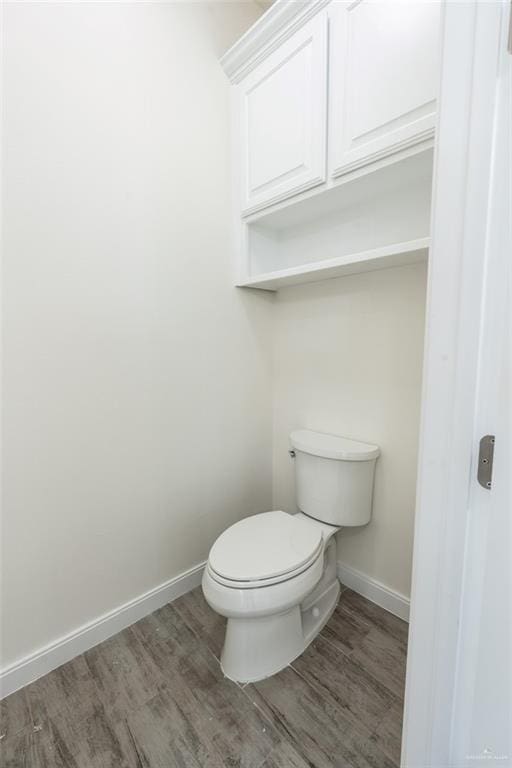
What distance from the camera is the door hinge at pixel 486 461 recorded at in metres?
0.54

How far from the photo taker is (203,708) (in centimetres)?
107

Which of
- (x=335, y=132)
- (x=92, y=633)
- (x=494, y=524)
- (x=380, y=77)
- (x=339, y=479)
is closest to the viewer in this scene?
(x=494, y=524)

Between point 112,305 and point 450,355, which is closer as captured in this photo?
point 450,355

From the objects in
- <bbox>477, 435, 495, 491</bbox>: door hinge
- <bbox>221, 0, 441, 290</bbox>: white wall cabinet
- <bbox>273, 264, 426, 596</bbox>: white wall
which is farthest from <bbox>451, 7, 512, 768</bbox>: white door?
<bbox>273, 264, 426, 596</bbox>: white wall

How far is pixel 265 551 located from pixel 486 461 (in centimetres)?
88

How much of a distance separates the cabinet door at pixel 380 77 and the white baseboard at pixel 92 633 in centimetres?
183

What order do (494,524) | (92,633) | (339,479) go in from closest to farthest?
(494,524), (92,633), (339,479)

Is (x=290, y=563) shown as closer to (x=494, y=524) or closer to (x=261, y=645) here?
(x=261, y=645)

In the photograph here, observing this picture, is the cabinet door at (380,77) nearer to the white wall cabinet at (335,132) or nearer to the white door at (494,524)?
the white wall cabinet at (335,132)

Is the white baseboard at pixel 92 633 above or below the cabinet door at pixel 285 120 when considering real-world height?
below

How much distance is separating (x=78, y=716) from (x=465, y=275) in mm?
1592

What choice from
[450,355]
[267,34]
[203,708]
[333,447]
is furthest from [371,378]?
[267,34]

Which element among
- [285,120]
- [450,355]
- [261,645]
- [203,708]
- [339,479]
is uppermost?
[285,120]

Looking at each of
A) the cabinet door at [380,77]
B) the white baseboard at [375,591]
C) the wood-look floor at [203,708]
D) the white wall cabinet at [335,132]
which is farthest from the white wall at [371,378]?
the cabinet door at [380,77]
